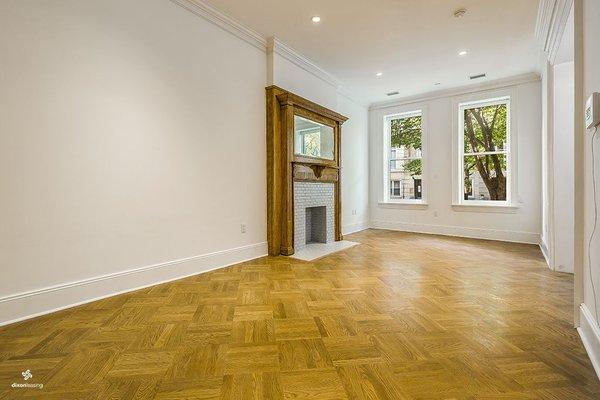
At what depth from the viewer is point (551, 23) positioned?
9.53 ft

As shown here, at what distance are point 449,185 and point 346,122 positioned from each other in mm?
2386

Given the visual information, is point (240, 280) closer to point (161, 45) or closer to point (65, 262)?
point (65, 262)

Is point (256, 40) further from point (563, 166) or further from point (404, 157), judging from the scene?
point (404, 157)

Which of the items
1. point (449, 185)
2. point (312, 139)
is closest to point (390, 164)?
point (449, 185)

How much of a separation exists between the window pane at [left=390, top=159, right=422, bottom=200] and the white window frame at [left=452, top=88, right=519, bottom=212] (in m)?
0.77

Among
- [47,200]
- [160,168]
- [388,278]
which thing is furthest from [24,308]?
[388,278]

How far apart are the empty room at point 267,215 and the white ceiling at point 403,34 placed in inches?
1.2

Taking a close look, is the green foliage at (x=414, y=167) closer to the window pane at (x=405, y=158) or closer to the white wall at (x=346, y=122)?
the window pane at (x=405, y=158)

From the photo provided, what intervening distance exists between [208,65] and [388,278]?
9.77 ft

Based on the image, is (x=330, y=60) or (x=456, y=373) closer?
(x=456, y=373)

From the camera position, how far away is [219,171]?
330 centimetres

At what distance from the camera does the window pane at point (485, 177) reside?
17.3 feet

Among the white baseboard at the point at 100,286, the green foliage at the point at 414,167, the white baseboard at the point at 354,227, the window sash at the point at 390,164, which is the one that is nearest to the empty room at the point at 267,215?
the white baseboard at the point at 100,286

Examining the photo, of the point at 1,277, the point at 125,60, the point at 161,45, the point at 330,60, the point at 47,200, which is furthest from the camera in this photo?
the point at 330,60
